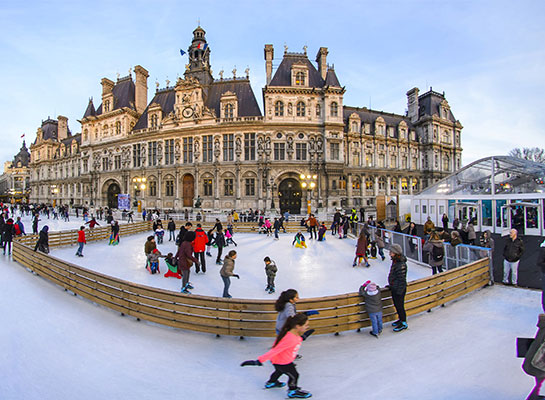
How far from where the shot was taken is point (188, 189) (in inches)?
1428

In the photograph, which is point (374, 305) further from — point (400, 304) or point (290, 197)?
point (290, 197)

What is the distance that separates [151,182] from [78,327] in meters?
35.6

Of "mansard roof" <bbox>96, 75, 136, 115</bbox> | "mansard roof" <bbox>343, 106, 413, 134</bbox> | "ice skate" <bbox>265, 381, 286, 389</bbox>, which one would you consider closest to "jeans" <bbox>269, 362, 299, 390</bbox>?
"ice skate" <bbox>265, 381, 286, 389</bbox>

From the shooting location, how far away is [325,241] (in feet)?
56.4

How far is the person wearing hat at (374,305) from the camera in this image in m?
5.27

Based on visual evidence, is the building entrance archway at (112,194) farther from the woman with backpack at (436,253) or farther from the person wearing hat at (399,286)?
the person wearing hat at (399,286)

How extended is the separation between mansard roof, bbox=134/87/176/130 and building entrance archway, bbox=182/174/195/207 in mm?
11189

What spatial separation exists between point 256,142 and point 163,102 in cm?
Result: 1828

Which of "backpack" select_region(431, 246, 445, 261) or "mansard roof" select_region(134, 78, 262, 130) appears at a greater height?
"mansard roof" select_region(134, 78, 262, 130)

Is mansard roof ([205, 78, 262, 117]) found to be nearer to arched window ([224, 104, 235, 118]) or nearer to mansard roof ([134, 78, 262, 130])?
mansard roof ([134, 78, 262, 130])

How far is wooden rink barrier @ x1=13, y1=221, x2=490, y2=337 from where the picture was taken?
17.1 ft

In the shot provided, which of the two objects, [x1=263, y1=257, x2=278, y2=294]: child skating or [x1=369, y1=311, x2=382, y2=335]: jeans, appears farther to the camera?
[x1=263, y1=257, x2=278, y2=294]: child skating

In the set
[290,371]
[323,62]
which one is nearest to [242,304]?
A: [290,371]

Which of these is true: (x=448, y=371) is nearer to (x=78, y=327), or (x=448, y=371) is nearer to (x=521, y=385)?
(x=521, y=385)
